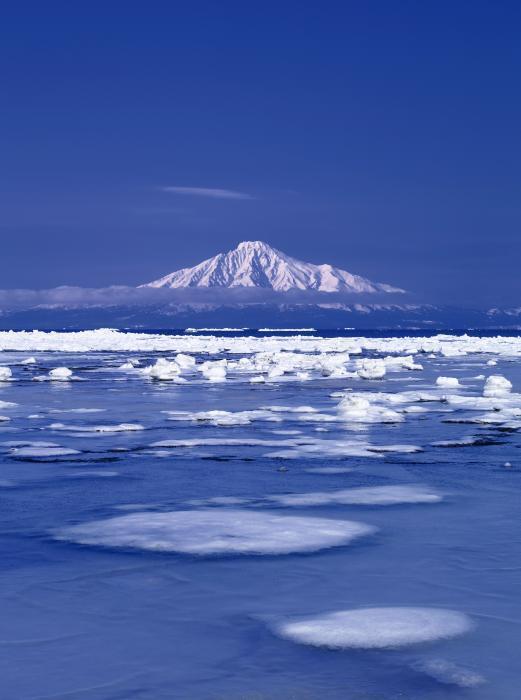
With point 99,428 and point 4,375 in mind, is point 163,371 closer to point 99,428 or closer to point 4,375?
point 4,375

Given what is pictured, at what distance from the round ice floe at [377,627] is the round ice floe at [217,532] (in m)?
1.55

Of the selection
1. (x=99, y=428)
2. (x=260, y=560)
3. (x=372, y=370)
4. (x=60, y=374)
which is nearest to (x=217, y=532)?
(x=260, y=560)

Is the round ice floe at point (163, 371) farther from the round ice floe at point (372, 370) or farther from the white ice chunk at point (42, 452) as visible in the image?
the white ice chunk at point (42, 452)

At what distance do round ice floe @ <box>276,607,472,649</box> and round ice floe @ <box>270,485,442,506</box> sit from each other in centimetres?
319

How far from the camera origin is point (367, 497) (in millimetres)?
8984

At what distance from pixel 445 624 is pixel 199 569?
6.29 feet

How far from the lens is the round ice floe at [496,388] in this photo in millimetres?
19395

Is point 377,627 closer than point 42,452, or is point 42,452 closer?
point 377,627

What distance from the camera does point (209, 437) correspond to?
13508 mm

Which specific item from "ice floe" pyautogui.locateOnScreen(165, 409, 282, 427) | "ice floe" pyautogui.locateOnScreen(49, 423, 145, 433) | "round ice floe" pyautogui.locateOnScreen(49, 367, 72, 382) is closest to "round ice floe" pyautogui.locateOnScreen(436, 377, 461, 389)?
"ice floe" pyautogui.locateOnScreen(165, 409, 282, 427)

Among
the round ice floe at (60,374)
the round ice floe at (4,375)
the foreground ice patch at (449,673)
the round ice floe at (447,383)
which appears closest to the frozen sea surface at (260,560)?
the foreground ice patch at (449,673)

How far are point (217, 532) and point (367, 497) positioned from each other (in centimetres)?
202

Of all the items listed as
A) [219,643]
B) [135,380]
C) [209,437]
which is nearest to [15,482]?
[209,437]

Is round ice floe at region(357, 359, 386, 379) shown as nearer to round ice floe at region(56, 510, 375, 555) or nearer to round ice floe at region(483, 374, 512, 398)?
round ice floe at region(483, 374, 512, 398)
